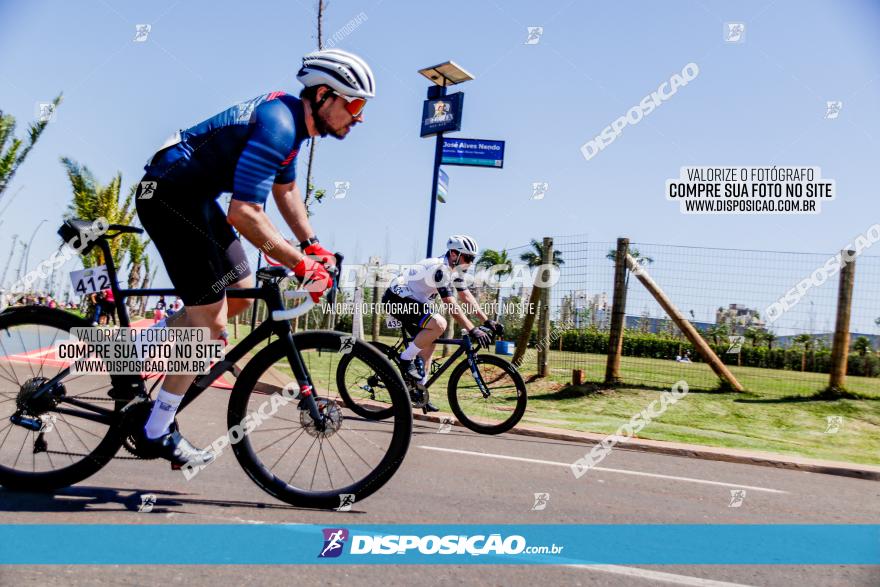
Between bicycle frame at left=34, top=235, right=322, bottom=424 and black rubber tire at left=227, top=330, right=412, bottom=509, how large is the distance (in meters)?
0.06

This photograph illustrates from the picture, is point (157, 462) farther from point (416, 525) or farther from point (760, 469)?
point (760, 469)

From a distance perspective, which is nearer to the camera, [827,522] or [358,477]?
[358,477]

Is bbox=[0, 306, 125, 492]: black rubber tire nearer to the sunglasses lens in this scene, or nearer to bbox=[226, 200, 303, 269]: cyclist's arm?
bbox=[226, 200, 303, 269]: cyclist's arm

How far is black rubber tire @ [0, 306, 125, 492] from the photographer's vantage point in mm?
3076

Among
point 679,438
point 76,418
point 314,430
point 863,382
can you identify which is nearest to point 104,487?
point 76,418

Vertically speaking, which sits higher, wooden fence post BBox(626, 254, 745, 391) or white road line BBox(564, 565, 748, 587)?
wooden fence post BBox(626, 254, 745, 391)

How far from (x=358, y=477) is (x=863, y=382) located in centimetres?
943

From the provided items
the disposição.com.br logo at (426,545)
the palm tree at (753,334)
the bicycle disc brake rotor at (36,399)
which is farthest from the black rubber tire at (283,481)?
the palm tree at (753,334)

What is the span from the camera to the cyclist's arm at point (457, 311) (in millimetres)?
6324

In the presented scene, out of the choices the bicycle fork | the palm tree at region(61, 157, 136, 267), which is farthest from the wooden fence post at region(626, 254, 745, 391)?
the palm tree at region(61, 157, 136, 267)

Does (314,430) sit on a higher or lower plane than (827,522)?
higher

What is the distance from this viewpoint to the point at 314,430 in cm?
313

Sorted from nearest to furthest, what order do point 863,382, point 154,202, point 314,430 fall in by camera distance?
1. point 154,202
2. point 314,430
3. point 863,382

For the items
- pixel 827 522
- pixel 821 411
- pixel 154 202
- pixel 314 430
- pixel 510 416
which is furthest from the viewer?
pixel 821 411
